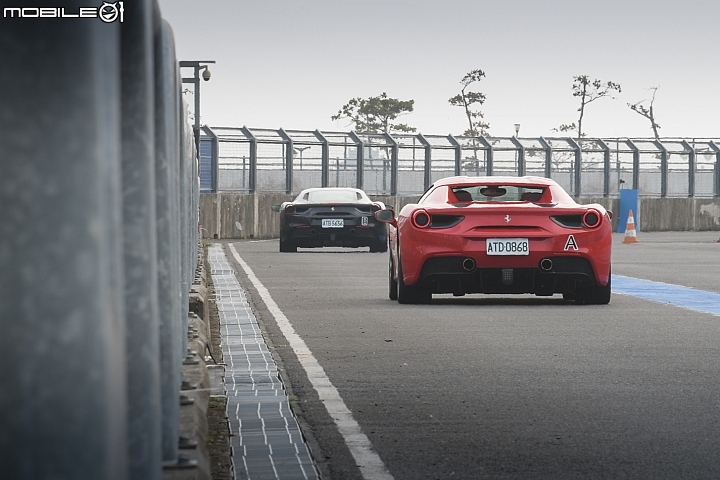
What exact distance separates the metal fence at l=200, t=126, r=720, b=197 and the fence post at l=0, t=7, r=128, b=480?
37.6 metres

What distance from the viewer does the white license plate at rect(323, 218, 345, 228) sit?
83.6 ft

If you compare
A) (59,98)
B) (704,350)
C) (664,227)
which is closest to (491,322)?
(704,350)

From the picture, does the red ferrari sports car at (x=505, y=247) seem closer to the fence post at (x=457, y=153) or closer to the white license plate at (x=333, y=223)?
the white license plate at (x=333, y=223)

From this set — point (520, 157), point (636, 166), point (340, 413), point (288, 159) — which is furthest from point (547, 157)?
point (340, 413)

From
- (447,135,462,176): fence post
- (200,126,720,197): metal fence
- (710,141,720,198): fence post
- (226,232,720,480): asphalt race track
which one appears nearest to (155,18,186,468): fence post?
(226,232,720,480): asphalt race track

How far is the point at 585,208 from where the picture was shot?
38.9 ft

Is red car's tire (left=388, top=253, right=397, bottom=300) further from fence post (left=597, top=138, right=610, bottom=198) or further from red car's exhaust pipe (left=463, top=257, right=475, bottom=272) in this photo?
fence post (left=597, top=138, right=610, bottom=198)

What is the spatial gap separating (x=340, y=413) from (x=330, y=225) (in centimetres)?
1934

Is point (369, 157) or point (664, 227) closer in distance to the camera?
point (369, 157)

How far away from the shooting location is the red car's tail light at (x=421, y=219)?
38.8ft

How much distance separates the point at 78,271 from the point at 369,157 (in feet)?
139

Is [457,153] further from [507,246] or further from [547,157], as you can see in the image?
[507,246]

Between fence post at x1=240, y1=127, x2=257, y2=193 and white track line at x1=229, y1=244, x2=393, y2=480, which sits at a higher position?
fence post at x1=240, y1=127, x2=257, y2=193

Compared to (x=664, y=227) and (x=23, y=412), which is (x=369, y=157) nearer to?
(x=664, y=227)
